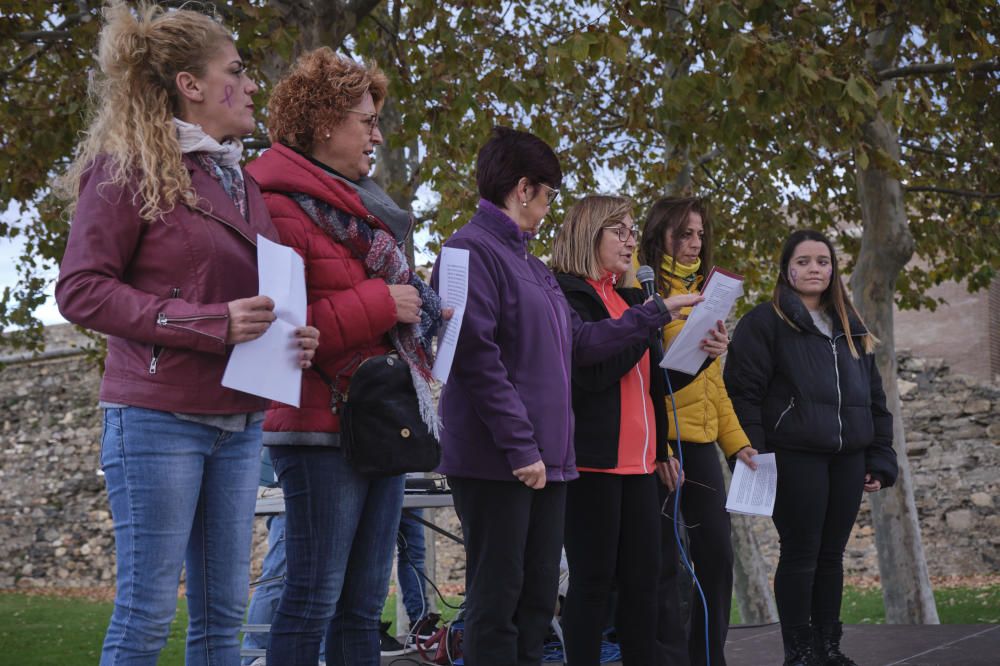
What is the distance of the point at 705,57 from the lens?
26.8 ft

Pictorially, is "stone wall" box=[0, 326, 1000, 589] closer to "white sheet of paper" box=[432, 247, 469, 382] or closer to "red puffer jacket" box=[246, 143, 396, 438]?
"white sheet of paper" box=[432, 247, 469, 382]

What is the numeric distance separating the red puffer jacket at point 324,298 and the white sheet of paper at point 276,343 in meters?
0.17

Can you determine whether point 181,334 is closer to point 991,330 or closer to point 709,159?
point 709,159

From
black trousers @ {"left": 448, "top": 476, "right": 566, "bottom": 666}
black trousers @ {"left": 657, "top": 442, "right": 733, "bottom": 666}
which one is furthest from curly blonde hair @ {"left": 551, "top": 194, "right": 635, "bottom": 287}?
black trousers @ {"left": 448, "top": 476, "right": 566, "bottom": 666}

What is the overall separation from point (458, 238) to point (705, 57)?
5188mm

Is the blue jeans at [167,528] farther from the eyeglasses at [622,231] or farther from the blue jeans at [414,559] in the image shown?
the blue jeans at [414,559]

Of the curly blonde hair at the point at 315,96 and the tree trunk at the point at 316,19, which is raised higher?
the tree trunk at the point at 316,19

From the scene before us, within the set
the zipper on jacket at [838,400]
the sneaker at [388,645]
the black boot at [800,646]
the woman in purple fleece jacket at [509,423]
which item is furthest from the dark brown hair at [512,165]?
the sneaker at [388,645]

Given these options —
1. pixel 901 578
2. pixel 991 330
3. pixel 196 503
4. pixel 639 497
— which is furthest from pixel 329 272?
pixel 991 330

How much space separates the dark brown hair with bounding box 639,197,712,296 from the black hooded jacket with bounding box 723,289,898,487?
51 centimetres

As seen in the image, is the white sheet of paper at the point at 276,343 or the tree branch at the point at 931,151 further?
the tree branch at the point at 931,151

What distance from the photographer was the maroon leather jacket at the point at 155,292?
249 cm

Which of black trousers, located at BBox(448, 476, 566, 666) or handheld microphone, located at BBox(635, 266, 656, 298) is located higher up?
handheld microphone, located at BBox(635, 266, 656, 298)

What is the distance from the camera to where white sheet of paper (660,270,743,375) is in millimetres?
3949
